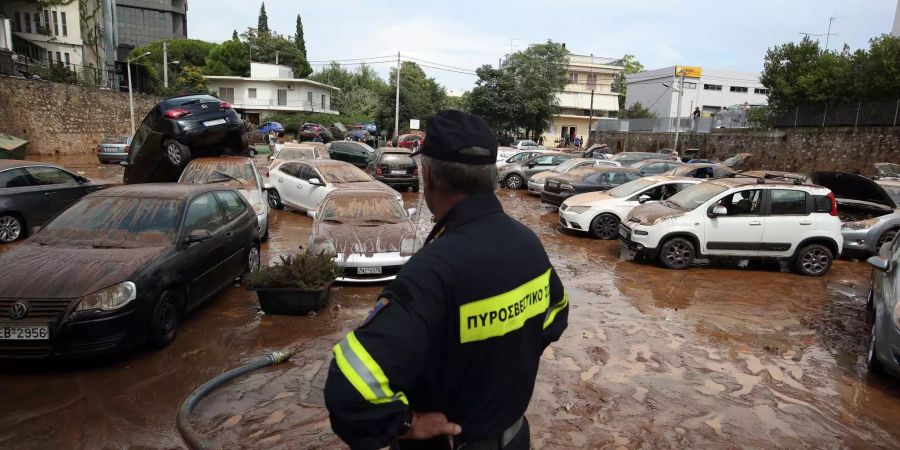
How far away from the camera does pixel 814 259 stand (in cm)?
973

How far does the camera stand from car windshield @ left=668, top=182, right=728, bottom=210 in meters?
9.78

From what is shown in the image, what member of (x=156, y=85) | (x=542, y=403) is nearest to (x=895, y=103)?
(x=542, y=403)

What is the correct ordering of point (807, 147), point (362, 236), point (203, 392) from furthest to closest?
point (807, 147), point (362, 236), point (203, 392)

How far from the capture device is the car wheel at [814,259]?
9.68m

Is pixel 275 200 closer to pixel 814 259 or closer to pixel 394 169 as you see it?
pixel 394 169

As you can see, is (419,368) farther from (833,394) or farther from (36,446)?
(833,394)

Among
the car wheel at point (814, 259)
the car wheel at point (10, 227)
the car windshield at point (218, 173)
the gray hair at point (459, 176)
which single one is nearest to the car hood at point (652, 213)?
the car wheel at point (814, 259)

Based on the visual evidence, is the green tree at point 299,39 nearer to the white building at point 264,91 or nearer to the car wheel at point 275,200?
the white building at point 264,91

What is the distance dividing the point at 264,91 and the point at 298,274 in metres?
56.3

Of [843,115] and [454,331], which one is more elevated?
[843,115]

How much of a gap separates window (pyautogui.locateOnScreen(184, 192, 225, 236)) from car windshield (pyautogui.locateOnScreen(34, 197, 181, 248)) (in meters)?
0.15

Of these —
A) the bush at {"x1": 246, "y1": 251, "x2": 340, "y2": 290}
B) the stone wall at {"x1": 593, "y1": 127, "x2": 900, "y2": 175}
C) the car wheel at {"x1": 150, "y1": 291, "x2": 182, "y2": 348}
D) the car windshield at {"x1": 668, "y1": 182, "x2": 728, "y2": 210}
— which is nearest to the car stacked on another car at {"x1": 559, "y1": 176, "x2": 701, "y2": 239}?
the car windshield at {"x1": 668, "y1": 182, "x2": 728, "y2": 210}

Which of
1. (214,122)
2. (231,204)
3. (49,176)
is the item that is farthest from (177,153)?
(231,204)

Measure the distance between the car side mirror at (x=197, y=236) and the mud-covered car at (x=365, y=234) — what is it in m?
1.65
